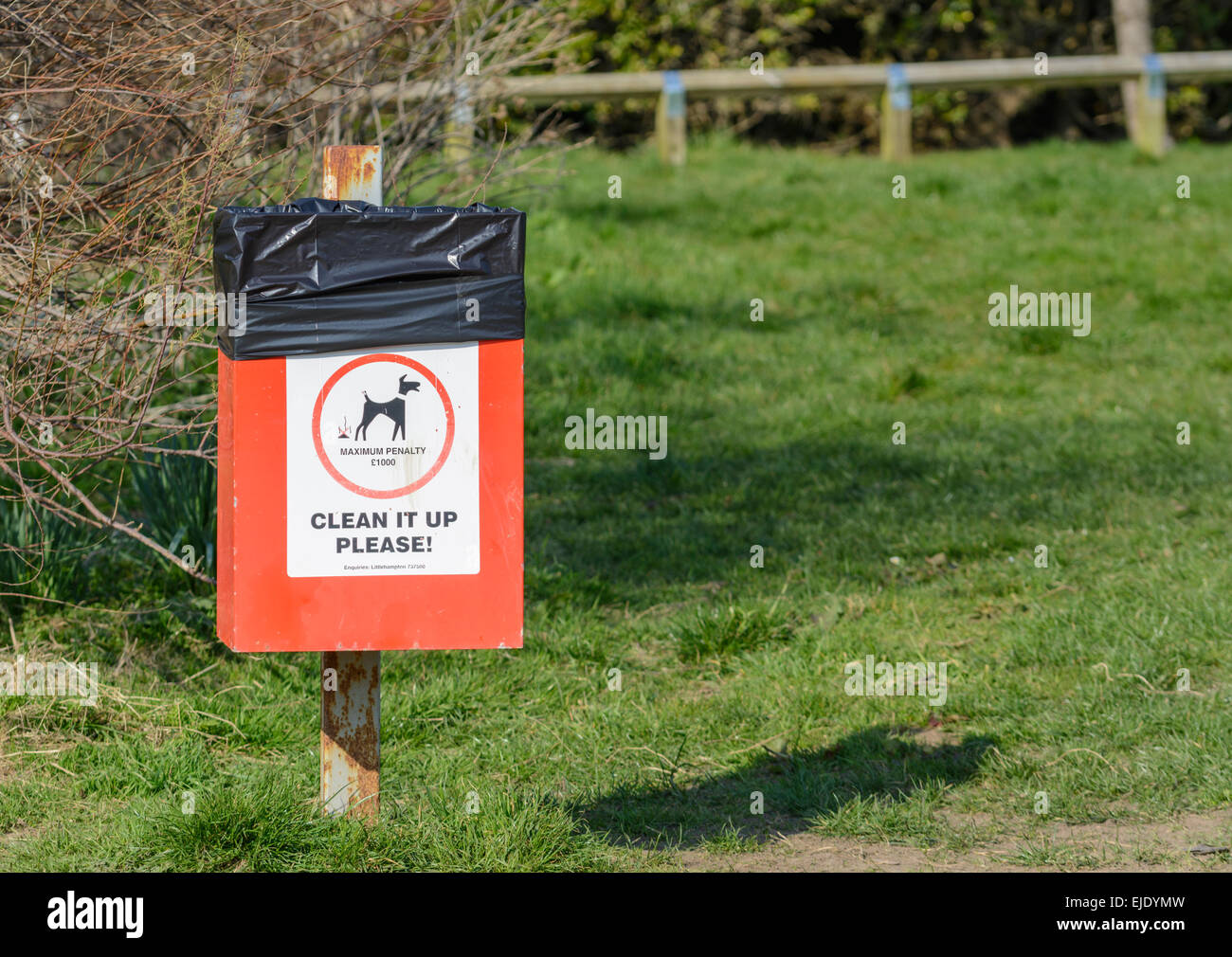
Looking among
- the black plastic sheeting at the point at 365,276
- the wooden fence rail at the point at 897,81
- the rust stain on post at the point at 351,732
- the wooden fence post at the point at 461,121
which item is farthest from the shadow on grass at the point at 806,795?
the wooden fence rail at the point at 897,81

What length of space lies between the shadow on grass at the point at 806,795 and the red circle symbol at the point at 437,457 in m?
1.25

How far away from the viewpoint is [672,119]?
556 inches

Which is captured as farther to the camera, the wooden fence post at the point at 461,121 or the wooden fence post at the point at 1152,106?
the wooden fence post at the point at 1152,106

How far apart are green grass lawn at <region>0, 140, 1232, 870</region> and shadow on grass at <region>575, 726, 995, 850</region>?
0.02 m

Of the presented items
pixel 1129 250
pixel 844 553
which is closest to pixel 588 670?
pixel 844 553

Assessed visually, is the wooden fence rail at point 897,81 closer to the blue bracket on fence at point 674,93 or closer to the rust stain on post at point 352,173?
the blue bracket on fence at point 674,93

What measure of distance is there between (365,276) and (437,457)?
48 cm

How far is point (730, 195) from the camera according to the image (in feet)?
42.2

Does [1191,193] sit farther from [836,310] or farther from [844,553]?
[844,553]

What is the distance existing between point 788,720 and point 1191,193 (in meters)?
9.20

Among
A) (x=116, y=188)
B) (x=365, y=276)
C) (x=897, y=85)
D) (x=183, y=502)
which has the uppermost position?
(x=897, y=85)

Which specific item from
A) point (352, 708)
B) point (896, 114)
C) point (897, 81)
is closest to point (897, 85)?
point (897, 81)

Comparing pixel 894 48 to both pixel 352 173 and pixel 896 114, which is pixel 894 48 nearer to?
pixel 896 114

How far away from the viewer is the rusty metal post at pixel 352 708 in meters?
3.77
